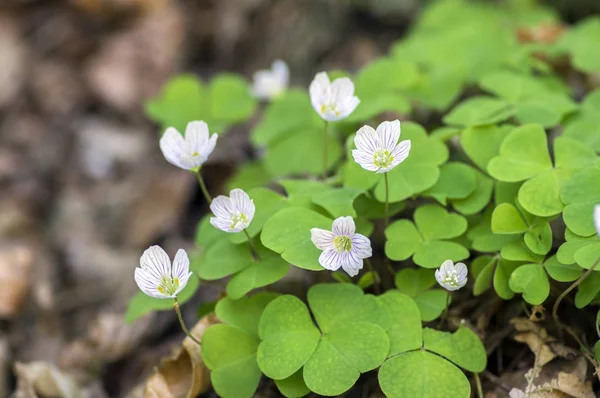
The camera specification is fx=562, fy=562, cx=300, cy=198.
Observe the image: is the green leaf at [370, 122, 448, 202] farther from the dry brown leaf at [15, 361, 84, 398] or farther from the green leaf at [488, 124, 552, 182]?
the dry brown leaf at [15, 361, 84, 398]

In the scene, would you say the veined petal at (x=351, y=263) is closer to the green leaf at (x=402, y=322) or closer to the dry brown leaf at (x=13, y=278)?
the green leaf at (x=402, y=322)

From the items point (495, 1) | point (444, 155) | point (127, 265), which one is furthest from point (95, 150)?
point (495, 1)

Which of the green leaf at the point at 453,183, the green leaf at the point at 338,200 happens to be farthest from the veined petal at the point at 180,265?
the green leaf at the point at 453,183

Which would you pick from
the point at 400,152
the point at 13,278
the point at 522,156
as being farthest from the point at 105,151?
the point at 522,156

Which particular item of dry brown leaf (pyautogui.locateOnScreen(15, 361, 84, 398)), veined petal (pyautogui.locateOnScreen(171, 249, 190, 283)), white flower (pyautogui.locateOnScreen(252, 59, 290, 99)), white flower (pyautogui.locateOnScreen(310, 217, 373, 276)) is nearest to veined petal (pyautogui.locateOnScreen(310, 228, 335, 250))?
white flower (pyautogui.locateOnScreen(310, 217, 373, 276))

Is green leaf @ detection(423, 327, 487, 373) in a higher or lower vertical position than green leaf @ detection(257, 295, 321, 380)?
lower

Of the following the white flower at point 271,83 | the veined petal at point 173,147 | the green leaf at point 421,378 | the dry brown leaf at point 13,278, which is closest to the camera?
the green leaf at point 421,378

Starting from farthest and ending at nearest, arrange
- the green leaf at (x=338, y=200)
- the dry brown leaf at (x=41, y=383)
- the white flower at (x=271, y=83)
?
the white flower at (x=271, y=83) < the dry brown leaf at (x=41, y=383) < the green leaf at (x=338, y=200)
